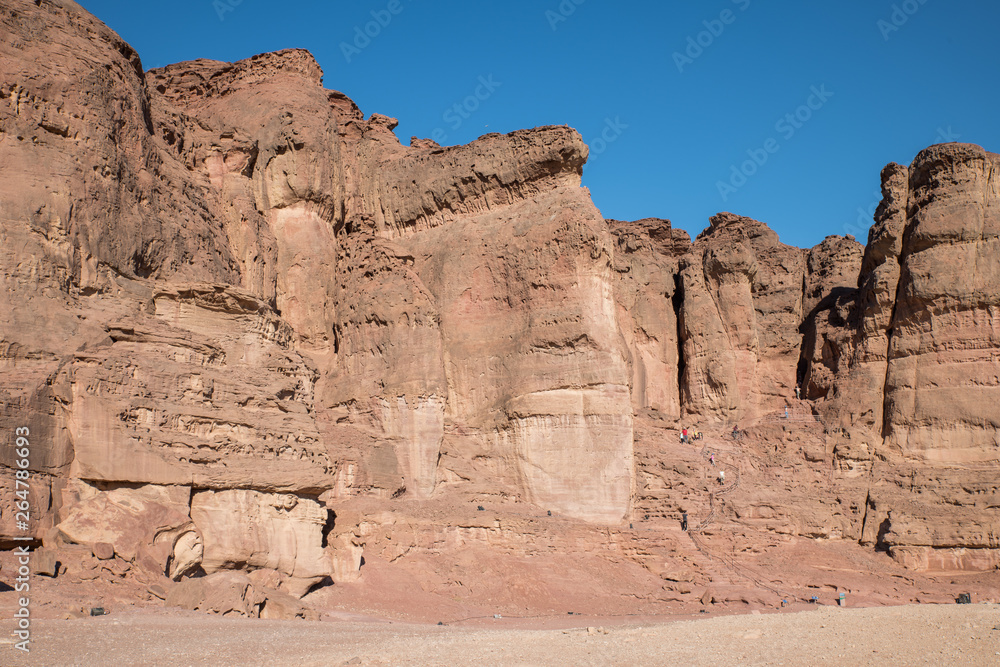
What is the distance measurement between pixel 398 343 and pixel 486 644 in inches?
604

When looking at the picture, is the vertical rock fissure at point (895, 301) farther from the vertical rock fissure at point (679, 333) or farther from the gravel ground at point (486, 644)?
the gravel ground at point (486, 644)

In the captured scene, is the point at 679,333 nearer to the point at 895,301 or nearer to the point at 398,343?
the point at 895,301

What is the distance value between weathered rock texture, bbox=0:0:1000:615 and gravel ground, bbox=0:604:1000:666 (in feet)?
8.80

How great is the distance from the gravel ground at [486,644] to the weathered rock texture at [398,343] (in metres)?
2.68

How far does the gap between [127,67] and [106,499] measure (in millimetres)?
12252

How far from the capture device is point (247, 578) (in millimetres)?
17906

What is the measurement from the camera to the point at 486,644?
14.9m

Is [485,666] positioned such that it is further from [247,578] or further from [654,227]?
[654,227]

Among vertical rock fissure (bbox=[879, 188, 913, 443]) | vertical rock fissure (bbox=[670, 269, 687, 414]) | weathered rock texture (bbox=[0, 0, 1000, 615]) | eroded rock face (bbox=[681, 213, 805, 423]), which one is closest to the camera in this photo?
weathered rock texture (bbox=[0, 0, 1000, 615])

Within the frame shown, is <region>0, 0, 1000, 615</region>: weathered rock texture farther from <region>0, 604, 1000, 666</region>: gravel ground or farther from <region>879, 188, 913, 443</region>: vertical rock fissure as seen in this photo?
<region>0, 604, 1000, 666</region>: gravel ground

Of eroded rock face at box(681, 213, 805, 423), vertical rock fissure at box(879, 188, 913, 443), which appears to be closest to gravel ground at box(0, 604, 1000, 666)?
vertical rock fissure at box(879, 188, 913, 443)

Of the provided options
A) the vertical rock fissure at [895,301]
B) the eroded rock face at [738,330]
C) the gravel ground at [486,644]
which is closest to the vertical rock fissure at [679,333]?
the eroded rock face at [738,330]

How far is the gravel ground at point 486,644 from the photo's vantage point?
41.1 feet

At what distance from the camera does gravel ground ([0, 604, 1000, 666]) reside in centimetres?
1254
